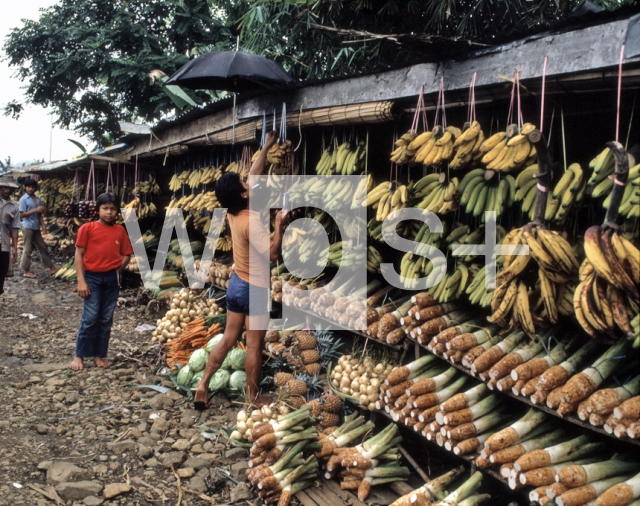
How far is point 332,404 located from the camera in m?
4.29

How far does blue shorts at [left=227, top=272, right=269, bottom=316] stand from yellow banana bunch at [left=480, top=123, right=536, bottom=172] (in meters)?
2.35

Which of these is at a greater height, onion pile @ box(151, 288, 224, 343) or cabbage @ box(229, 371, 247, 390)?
onion pile @ box(151, 288, 224, 343)

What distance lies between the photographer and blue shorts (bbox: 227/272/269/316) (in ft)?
15.3

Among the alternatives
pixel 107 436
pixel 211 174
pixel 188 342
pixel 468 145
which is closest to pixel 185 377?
pixel 188 342

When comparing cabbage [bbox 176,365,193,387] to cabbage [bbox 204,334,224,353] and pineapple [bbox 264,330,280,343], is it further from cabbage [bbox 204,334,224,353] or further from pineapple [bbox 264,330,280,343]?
pineapple [bbox 264,330,280,343]

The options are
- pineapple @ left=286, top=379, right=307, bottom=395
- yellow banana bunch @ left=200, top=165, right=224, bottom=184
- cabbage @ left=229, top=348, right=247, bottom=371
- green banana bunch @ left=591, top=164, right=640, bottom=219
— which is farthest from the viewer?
yellow banana bunch @ left=200, top=165, right=224, bottom=184

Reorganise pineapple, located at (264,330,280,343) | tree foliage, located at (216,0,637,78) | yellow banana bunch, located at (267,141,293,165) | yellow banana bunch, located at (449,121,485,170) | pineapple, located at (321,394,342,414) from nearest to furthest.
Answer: yellow banana bunch, located at (449,121,485,170)
pineapple, located at (321,394,342,414)
yellow banana bunch, located at (267,141,293,165)
pineapple, located at (264,330,280,343)
tree foliage, located at (216,0,637,78)

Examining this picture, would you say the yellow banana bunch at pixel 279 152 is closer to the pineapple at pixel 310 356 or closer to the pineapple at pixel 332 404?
the pineapple at pixel 310 356

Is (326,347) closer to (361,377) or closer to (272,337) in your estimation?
(272,337)

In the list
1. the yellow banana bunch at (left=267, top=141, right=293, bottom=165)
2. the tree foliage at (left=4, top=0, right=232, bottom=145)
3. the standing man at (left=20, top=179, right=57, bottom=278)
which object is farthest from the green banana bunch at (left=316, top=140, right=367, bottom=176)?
the tree foliage at (left=4, top=0, right=232, bottom=145)

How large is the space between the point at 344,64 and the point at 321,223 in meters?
5.84

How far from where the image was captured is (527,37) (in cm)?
304

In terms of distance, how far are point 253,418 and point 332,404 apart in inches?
24.5

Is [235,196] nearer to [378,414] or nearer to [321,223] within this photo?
[321,223]
